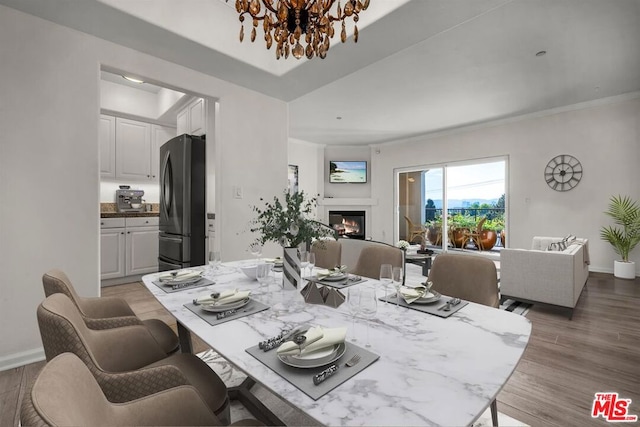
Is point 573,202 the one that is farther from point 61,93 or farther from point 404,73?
point 61,93

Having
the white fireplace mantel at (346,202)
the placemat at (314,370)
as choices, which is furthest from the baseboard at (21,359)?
the white fireplace mantel at (346,202)

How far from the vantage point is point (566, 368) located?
2.01m

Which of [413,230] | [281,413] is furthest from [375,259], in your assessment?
[413,230]

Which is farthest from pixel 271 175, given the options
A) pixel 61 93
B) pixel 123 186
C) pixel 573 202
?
pixel 573 202

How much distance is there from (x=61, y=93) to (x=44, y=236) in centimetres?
105

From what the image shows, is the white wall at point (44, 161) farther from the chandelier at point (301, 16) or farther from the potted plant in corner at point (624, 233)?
the potted plant in corner at point (624, 233)

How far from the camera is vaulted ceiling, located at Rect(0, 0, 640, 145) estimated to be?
2129 millimetres

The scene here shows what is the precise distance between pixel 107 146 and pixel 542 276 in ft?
18.5

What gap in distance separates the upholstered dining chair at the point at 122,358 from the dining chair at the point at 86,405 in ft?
0.38

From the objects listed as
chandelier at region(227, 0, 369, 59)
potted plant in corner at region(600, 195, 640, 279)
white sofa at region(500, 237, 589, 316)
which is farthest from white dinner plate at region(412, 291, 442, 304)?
potted plant in corner at region(600, 195, 640, 279)

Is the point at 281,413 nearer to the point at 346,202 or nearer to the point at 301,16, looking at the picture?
the point at 301,16

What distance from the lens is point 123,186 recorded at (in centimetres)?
466

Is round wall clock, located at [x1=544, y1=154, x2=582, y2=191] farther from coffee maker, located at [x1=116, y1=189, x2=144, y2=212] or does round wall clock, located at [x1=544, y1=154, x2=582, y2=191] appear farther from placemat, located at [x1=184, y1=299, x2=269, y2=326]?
coffee maker, located at [x1=116, y1=189, x2=144, y2=212]

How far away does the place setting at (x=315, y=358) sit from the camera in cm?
72
